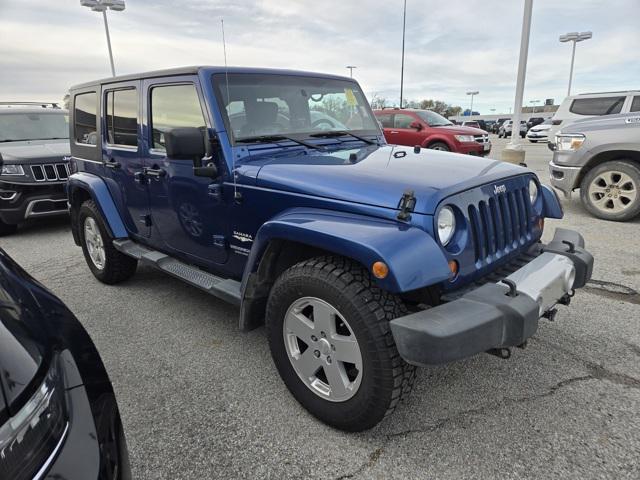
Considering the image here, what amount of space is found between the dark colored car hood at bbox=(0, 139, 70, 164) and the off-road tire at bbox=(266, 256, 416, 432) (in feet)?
19.6

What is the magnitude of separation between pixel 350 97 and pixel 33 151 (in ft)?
18.3

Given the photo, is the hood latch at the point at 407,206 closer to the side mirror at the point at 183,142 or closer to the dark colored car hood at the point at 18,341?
the side mirror at the point at 183,142

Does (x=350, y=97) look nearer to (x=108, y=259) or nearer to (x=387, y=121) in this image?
(x=108, y=259)

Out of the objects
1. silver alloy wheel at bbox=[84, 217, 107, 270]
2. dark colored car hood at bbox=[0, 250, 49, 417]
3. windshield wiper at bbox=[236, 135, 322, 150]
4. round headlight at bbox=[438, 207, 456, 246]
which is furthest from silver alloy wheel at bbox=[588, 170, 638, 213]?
dark colored car hood at bbox=[0, 250, 49, 417]

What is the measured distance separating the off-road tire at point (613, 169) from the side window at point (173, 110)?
5.86 metres

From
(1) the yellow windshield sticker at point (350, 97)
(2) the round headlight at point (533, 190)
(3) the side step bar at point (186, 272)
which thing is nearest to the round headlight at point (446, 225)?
(2) the round headlight at point (533, 190)

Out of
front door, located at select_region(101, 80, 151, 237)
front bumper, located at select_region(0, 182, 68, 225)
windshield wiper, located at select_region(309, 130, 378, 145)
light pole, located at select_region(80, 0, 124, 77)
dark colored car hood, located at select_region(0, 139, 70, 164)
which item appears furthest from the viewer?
light pole, located at select_region(80, 0, 124, 77)

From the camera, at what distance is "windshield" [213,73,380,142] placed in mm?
2877

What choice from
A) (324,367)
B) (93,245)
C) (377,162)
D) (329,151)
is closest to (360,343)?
(324,367)

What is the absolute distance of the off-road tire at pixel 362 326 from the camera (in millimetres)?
1954

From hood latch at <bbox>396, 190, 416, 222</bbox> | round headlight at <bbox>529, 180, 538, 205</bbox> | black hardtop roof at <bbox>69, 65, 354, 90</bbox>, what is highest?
black hardtop roof at <bbox>69, 65, 354, 90</bbox>

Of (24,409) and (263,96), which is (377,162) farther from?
(24,409)

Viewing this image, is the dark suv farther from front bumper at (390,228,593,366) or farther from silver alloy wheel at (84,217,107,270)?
front bumper at (390,228,593,366)

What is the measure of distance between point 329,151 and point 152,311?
2.08m
